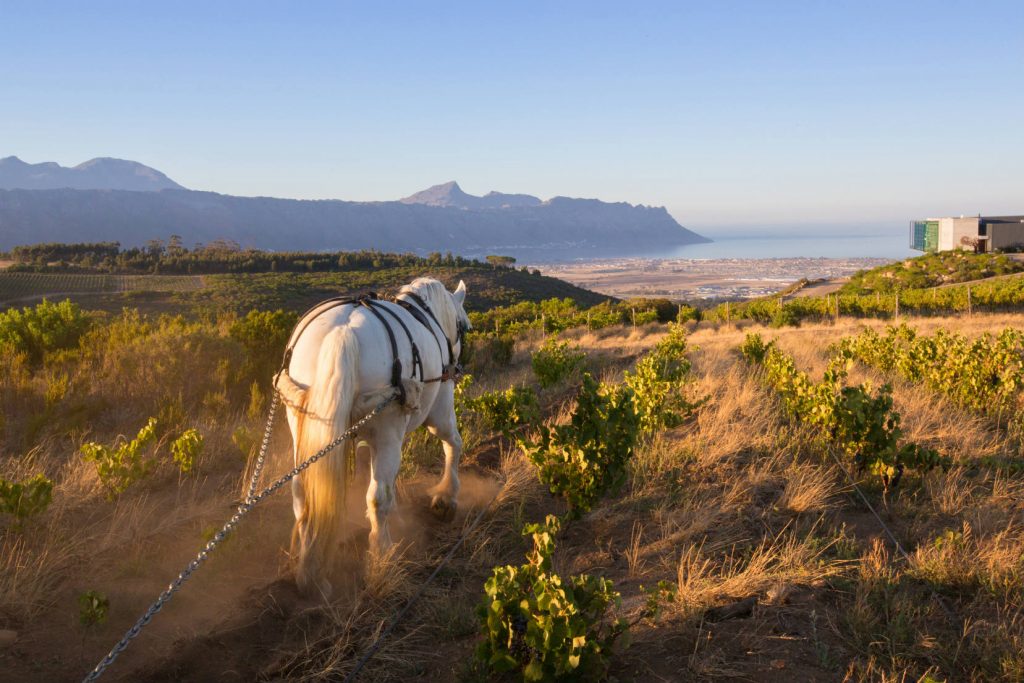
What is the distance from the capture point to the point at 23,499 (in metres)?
4.08

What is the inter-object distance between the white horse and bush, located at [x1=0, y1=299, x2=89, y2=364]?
6.80 metres

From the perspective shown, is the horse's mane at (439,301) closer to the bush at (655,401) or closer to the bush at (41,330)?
the bush at (655,401)

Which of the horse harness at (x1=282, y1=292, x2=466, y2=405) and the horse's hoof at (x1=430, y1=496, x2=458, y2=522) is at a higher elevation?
the horse harness at (x1=282, y1=292, x2=466, y2=405)

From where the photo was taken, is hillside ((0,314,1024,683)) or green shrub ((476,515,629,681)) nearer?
green shrub ((476,515,629,681))

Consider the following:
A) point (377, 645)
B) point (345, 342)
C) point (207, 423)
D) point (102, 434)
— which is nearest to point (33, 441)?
point (102, 434)

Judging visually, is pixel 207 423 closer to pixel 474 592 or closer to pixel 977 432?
pixel 474 592

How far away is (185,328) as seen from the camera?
9906 millimetres

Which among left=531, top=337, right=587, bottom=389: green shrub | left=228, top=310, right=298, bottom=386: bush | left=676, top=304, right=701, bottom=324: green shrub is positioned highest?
left=228, top=310, right=298, bottom=386: bush

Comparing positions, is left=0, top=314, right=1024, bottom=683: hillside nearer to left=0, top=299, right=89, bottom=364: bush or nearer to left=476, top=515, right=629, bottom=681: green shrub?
left=476, top=515, right=629, bottom=681: green shrub

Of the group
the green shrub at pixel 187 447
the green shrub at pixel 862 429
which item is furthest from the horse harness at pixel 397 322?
the green shrub at pixel 862 429

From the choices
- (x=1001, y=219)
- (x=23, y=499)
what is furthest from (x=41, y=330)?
(x=1001, y=219)

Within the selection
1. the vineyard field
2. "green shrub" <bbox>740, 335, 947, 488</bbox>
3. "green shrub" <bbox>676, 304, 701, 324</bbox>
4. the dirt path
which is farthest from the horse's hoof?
the dirt path

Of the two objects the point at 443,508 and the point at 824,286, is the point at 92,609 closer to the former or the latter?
the point at 443,508

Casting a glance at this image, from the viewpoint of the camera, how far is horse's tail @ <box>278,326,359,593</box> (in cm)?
369
